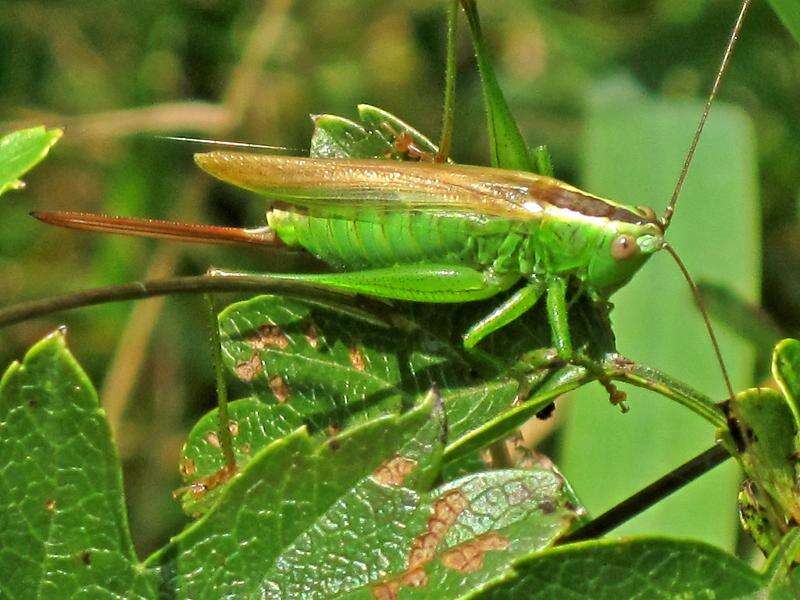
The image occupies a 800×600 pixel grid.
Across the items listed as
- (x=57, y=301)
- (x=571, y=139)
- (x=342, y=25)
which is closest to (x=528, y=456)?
(x=57, y=301)

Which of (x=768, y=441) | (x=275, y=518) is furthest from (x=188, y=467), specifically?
(x=768, y=441)

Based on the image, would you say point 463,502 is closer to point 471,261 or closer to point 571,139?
point 471,261

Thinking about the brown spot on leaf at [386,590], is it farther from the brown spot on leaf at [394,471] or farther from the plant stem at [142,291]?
the plant stem at [142,291]

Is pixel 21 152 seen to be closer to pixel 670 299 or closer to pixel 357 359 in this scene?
pixel 357 359

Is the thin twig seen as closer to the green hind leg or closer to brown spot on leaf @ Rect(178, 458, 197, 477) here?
the green hind leg

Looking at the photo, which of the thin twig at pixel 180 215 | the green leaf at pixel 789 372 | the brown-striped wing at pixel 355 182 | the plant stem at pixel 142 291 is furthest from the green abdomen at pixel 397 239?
the thin twig at pixel 180 215

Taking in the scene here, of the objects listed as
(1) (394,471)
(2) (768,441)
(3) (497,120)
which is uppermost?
(3) (497,120)
